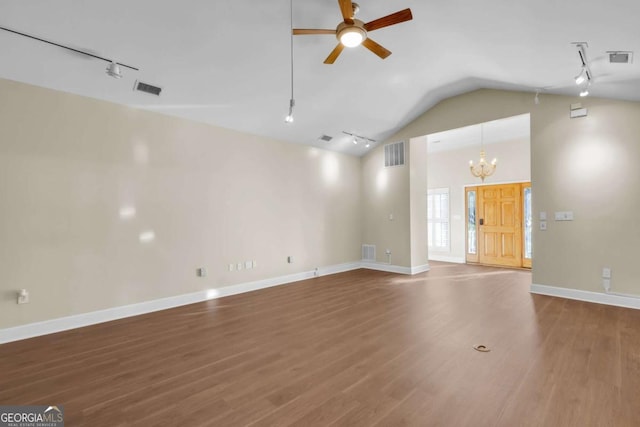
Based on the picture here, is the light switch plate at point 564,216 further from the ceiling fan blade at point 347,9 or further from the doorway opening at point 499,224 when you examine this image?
the ceiling fan blade at point 347,9

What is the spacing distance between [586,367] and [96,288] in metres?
5.46

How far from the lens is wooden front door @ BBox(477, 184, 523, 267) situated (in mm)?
Answer: 7543

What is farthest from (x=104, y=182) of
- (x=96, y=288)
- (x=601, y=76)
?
(x=601, y=76)

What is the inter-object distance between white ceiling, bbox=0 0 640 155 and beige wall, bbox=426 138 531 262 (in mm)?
2907

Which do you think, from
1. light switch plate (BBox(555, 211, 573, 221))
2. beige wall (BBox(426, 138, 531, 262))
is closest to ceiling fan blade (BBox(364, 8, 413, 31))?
light switch plate (BBox(555, 211, 573, 221))

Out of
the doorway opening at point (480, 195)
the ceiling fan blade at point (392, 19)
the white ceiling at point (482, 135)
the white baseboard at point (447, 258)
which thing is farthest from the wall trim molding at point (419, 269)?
the ceiling fan blade at point (392, 19)

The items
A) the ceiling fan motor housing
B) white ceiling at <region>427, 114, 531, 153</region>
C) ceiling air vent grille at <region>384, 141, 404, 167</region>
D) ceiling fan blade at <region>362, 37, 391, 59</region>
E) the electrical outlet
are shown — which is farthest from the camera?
ceiling air vent grille at <region>384, 141, 404, 167</region>

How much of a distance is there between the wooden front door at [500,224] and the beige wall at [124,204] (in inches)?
210

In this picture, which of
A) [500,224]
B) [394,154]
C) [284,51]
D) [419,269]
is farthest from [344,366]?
[500,224]

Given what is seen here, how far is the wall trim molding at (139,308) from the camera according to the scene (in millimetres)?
3367

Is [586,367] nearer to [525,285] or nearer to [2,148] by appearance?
[525,285]

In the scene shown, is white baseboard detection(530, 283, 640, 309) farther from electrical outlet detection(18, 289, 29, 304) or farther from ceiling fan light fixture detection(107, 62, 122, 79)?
electrical outlet detection(18, 289, 29, 304)

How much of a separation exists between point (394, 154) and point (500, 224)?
11.8ft

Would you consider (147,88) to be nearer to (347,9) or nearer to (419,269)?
(347,9)
